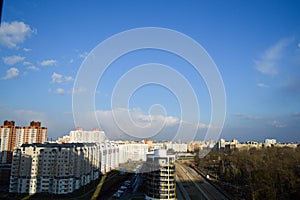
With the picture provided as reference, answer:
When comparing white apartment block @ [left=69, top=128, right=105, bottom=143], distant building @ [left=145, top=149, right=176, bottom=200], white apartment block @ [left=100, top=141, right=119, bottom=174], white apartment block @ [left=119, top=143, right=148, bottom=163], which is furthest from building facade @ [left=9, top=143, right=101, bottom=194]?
white apartment block @ [left=119, top=143, right=148, bottom=163]

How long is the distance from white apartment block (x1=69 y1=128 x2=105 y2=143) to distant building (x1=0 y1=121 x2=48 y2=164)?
229cm

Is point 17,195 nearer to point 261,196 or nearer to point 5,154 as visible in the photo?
point 5,154

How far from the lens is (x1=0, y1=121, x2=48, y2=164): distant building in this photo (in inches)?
330

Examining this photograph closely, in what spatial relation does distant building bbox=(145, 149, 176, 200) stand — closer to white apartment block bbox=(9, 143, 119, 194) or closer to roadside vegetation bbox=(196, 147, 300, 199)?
roadside vegetation bbox=(196, 147, 300, 199)

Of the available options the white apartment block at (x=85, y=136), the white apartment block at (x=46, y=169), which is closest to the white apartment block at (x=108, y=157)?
the white apartment block at (x=85, y=136)

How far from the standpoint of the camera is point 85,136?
1208 centimetres

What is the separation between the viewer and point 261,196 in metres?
4.47

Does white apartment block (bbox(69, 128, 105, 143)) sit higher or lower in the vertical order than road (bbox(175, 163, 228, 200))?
higher

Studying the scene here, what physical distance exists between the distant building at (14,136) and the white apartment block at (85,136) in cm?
229

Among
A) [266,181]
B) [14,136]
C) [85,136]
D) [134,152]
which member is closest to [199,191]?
[266,181]

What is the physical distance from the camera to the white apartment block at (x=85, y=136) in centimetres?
1182

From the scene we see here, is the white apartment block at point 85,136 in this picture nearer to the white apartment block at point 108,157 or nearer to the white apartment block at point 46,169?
the white apartment block at point 108,157

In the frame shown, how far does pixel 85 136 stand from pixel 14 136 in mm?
3786

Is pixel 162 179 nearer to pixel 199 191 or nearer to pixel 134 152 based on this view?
pixel 199 191
